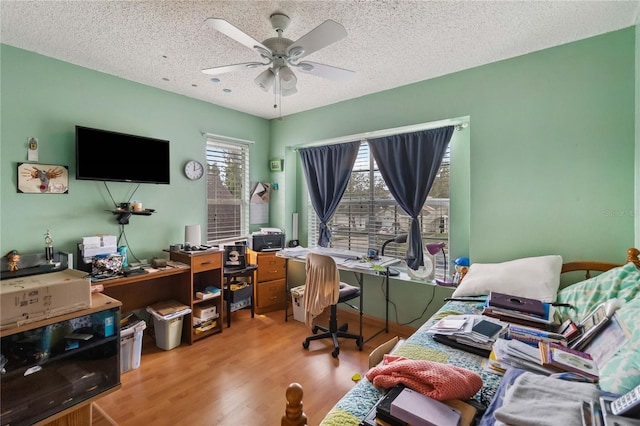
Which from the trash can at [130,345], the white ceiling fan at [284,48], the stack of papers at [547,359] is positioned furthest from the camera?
the trash can at [130,345]

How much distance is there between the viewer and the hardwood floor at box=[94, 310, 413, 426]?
6.14ft

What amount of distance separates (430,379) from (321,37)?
175cm

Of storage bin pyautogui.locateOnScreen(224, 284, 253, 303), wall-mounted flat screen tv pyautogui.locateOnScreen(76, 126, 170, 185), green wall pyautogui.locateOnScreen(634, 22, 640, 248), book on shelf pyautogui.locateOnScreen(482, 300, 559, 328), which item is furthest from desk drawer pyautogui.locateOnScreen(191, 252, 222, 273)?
green wall pyautogui.locateOnScreen(634, 22, 640, 248)

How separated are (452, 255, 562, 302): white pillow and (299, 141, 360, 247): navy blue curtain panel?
190cm

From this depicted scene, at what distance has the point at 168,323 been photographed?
2.69m

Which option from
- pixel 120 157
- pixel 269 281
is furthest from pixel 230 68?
pixel 269 281

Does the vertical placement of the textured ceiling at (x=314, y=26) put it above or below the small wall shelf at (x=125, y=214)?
above

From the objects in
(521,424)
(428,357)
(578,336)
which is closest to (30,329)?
(428,357)

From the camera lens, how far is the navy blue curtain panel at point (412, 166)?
2920 mm

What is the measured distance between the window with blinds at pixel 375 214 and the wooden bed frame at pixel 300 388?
1.07 m

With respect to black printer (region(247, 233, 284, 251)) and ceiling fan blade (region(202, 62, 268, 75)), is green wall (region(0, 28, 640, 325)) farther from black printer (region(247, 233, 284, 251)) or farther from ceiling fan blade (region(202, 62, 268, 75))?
ceiling fan blade (region(202, 62, 268, 75))

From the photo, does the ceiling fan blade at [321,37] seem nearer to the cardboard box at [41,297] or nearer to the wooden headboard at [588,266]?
the cardboard box at [41,297]

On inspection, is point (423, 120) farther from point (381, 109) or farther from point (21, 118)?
point (21, 118)

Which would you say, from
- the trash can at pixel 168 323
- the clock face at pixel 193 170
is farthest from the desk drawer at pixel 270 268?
the clock face at pixel 193 170
